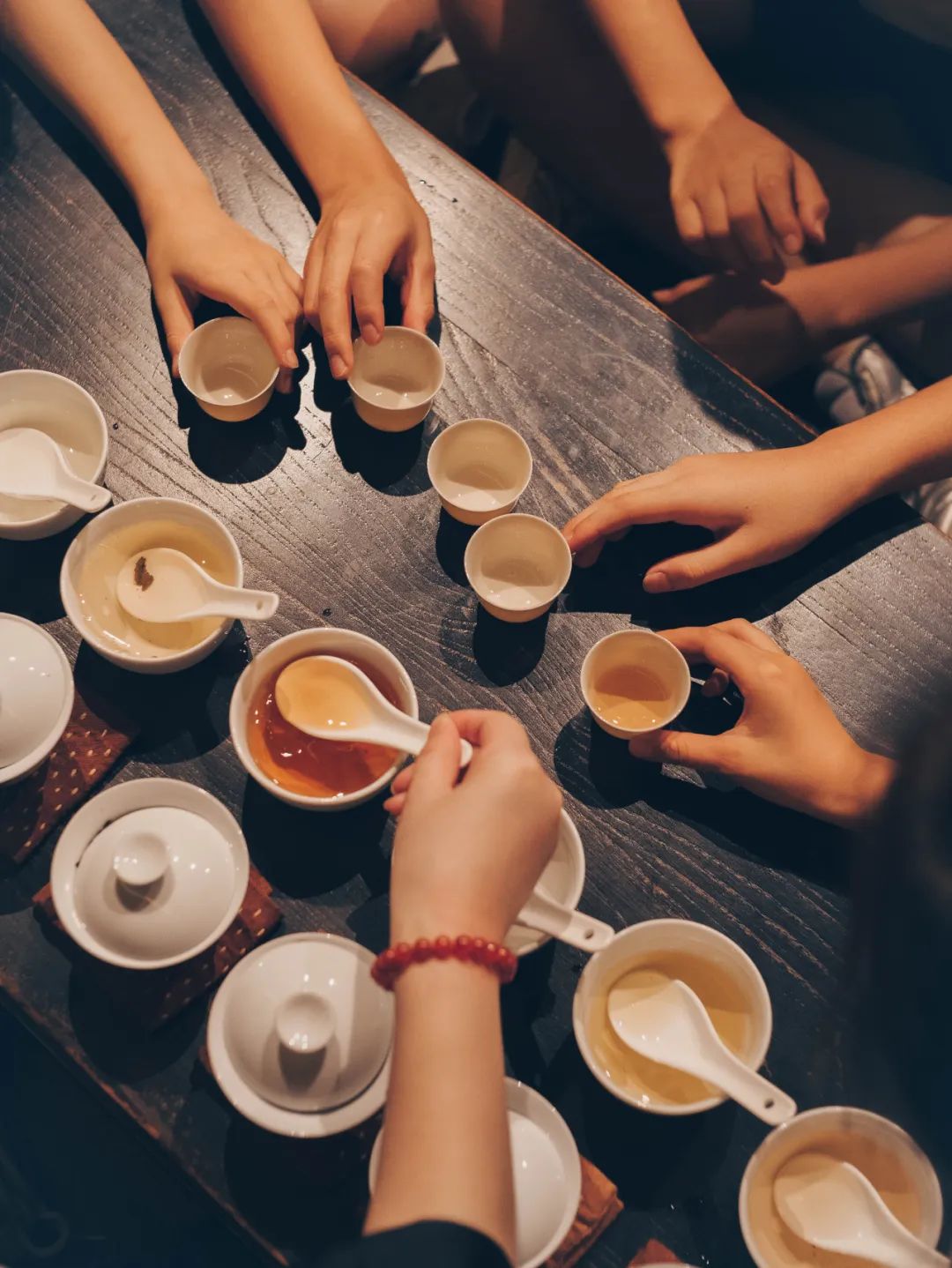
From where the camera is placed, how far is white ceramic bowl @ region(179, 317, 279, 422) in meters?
1.50

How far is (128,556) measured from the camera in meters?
1.38

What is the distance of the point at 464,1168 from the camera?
0.97 meters

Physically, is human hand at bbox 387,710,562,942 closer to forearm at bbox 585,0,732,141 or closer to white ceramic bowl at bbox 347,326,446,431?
white ceramic bowl at bbox 347,326,446,431

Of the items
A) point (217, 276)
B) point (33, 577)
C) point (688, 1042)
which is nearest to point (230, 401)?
point (217, 276)

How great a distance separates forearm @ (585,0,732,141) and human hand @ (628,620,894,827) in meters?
1.11

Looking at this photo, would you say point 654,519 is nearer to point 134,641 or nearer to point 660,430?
point 660,430

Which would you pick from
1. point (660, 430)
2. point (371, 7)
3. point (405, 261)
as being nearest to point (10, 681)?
point (405, 261)

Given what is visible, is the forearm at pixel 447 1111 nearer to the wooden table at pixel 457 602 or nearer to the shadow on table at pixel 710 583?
the wooden table at pixel 457 602

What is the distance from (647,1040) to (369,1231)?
0.42 m

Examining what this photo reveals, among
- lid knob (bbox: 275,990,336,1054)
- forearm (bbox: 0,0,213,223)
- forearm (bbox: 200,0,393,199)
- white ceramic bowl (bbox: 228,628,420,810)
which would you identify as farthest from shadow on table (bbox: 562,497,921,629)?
forearm (bbox: 0,0,213,223)

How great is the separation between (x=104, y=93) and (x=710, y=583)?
1.32 meters

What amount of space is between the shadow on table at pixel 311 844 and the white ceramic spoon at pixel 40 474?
47cm

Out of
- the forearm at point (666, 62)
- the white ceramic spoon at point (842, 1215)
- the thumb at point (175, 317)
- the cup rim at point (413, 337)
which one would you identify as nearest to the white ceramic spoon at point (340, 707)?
the cup rim at point (413, 337)

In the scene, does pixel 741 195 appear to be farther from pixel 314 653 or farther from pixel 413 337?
pixel 314 653
